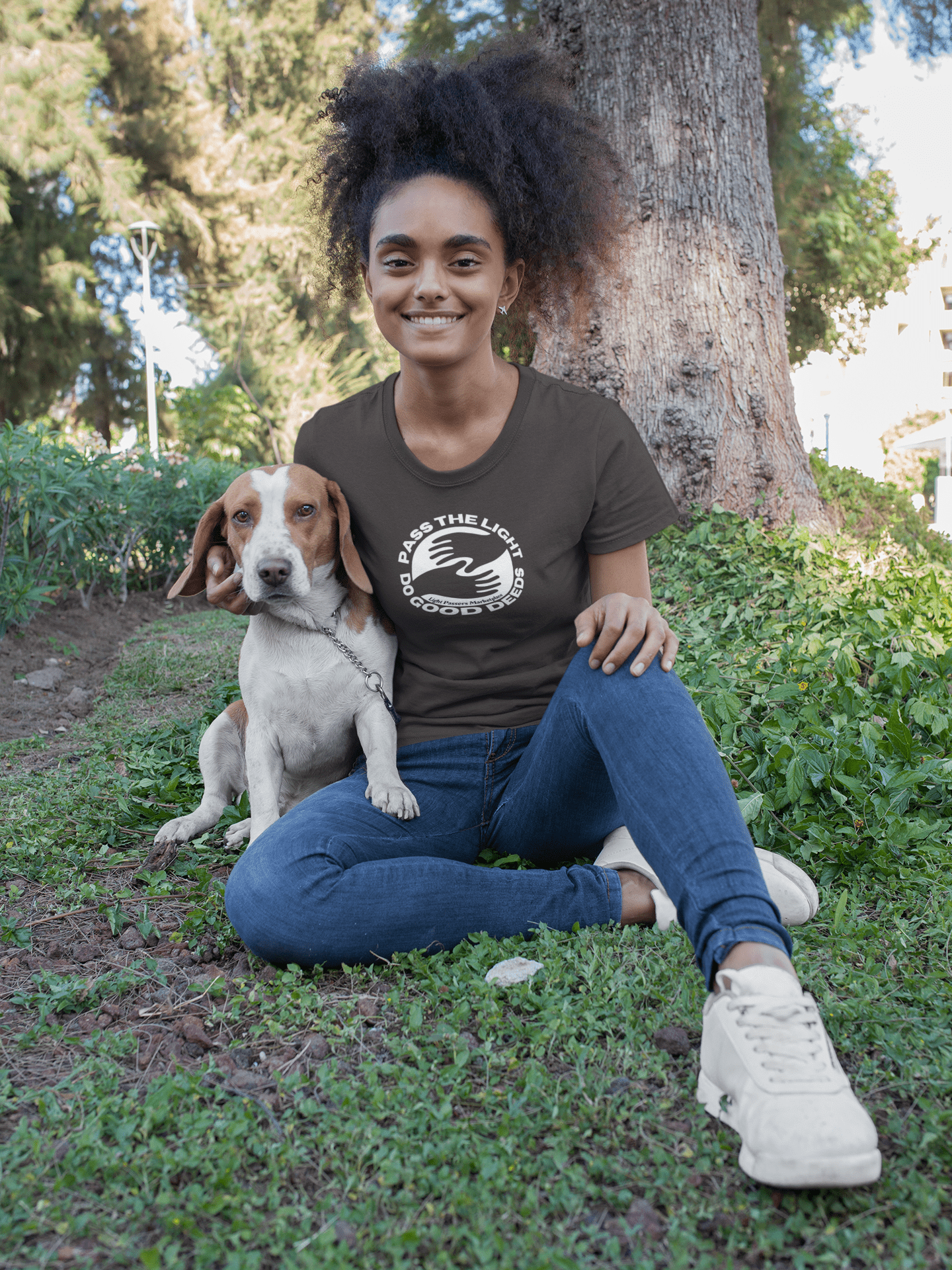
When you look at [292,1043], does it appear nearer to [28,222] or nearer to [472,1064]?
[472,1064]

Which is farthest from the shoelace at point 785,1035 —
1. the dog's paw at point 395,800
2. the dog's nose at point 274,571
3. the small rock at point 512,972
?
the dog's nose at point 274,571

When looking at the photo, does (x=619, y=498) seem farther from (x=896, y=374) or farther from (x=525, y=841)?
(x=896, y=374)

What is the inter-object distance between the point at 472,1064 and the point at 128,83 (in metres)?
23.6

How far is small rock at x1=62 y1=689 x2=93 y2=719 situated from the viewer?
473 cm

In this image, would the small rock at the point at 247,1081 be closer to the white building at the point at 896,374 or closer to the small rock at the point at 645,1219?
the small rock at the point at 645,1219

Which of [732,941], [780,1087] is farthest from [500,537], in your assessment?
[780,1087]

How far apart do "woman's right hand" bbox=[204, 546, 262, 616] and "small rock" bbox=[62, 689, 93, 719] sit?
2480mm

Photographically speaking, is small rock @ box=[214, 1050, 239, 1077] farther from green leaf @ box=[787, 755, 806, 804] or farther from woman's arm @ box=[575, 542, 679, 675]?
green leaf @ box=[787, 755, 806, 804]

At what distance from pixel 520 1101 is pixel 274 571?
1320 millimetres

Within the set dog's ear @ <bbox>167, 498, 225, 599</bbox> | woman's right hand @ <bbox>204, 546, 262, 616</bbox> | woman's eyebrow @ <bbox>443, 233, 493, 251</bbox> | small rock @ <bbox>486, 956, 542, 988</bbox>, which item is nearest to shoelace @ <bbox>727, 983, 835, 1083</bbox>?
small rock @ <bbox>486, 956, 542, 988</bbox>

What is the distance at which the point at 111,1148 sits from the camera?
1.51m

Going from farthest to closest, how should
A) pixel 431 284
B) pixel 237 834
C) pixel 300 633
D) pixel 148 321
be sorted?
pixel 148 321 < pixel 237 834 < pixel 300 633 < pixel 431 284

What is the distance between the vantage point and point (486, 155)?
7.91 feet

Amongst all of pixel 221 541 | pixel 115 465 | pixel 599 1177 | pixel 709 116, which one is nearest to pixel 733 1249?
pixel 599 1177
